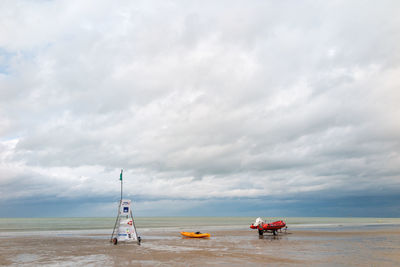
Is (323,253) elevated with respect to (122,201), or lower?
lower

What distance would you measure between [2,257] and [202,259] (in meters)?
15.9

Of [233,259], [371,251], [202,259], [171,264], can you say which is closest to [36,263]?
[171,264]

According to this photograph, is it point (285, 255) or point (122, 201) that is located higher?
point (122, 201)

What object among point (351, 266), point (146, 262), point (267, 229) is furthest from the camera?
point (267, 229)

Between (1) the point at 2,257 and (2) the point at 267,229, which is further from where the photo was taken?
(2) the point at 267,229

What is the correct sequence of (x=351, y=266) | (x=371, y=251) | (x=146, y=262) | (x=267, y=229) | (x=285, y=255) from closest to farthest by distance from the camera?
1. (x=351, y=266)
2. (x=146, y=262)
3. (x=285, y=255)
4. (x=371, y=251)
5. (x=267, y=229)

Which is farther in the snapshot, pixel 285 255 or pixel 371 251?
pixel 371 251

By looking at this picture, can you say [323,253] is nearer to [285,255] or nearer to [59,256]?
[285,255]

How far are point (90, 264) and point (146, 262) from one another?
374 cm

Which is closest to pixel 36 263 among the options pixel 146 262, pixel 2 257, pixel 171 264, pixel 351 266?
pixel 2 257

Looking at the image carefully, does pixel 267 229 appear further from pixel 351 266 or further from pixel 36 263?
pixel 36 263

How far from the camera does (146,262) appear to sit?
21.8m

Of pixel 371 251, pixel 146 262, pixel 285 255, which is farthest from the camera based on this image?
pixel 371 251

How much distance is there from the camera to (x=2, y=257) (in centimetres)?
2484
